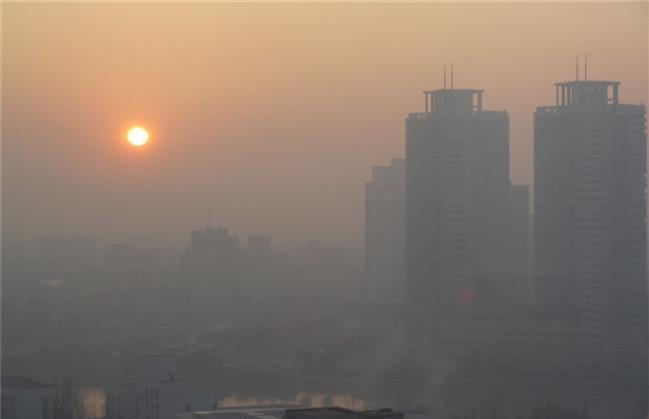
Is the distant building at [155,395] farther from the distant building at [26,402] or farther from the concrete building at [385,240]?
the concrete building at [385,240]

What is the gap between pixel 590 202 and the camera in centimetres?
1115

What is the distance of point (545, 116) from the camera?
11.2m

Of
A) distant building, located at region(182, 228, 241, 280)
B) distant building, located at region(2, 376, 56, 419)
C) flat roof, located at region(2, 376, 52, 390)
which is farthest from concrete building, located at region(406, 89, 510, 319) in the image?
distant building, located at region(2, 376, 56, 419)

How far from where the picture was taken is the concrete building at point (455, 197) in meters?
11.4

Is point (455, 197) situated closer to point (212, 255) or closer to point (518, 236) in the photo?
point (518, 236)

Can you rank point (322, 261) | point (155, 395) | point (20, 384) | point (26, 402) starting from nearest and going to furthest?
point (155, 395), point (26, 402), point (20, 384), point (322, 261)

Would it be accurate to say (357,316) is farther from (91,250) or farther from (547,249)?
(91,250)

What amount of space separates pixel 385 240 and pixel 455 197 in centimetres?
86

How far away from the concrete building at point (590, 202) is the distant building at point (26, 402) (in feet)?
18.5

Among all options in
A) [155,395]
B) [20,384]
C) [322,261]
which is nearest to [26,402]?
[20,384]

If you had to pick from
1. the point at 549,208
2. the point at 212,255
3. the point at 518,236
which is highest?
the point at 549,208

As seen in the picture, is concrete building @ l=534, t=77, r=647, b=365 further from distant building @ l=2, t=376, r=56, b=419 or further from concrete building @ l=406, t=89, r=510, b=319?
distant building @ l=2, t=376, r=56, b=419

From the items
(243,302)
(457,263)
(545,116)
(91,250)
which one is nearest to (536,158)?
(545,116)

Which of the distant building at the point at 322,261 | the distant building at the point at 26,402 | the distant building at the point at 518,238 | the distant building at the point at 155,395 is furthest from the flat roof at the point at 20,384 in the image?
the distant building at the point at 518,238
